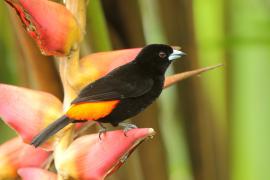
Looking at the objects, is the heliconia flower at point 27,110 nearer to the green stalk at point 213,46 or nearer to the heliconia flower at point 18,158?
the heliconia flower at point 18,158

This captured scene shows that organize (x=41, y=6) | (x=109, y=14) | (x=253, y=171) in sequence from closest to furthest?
1. (x=41, y=6)
2. (x=109, y=14)
3. (x=253, y=171)

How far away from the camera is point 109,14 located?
536 millimetres

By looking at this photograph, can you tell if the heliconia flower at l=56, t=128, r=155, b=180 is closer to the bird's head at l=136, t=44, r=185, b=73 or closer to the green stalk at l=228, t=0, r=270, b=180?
the bird's head at l=136, t=44, r=185, b=73

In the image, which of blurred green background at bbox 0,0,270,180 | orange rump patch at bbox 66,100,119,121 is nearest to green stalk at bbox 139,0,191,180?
blurred green background at bbox 0,0,270,180

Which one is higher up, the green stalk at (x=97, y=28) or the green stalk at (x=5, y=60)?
the green stalk at (x=97, y=28)

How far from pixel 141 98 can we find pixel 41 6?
0.11 m

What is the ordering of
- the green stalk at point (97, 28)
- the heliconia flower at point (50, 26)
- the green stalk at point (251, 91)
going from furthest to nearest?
1. the green stalk at point (251, 91)
2. the green stalk at point (97, 28)
3. the heliconia flower at point (50, 26)

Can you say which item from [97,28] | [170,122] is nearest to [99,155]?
[97,28]

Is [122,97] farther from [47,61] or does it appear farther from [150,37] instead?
[150,37]

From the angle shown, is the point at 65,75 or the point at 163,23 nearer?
the point at 65,75

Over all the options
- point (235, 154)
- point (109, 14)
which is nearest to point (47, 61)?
point (109, 14)

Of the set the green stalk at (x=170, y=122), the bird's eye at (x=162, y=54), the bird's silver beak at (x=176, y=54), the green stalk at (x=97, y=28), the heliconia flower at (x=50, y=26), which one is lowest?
the green stalk at (x=170, y=122)

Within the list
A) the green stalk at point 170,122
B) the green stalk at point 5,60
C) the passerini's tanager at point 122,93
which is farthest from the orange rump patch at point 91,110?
the green stalk at point 5,60

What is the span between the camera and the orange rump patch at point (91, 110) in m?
0.41
